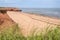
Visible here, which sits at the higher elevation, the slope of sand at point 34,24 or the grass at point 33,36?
the grass at point 33,36

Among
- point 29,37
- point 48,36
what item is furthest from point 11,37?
point 48,36

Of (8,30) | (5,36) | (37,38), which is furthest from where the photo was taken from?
(8,30)

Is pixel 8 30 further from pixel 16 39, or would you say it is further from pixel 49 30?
pixel 49 30

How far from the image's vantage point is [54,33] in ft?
9.19

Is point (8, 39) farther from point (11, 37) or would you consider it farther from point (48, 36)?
point (48, 36)

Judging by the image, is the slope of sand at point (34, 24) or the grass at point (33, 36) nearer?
the grass at point (33, 36)

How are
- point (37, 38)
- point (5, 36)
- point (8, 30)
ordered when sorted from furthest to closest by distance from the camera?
point (8, 30), point (5, 36), point (37, 38)

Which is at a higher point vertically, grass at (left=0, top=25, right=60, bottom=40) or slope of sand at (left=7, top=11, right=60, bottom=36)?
grass at (left=0, top=25, right=60, bottom=40)

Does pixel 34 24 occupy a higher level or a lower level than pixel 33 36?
lower

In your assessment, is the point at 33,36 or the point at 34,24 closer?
the point at 33,36

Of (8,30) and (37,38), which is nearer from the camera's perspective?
(37,38)

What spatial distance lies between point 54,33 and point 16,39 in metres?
0.46

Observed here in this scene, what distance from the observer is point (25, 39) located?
9.32ft

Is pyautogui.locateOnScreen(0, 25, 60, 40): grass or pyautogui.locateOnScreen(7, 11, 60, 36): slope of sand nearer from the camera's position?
pyautogui.locateOnScreen(0, 25, 60, 40): grass
